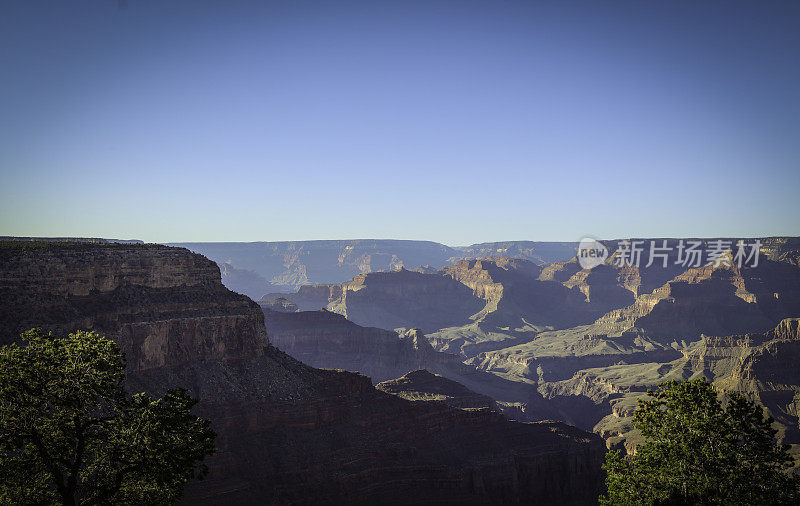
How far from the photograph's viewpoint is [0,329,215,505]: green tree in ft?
84.8

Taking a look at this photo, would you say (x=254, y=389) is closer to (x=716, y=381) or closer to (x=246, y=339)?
(x=246, y=339)

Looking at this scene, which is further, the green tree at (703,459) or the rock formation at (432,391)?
the rock formation at (432,391)

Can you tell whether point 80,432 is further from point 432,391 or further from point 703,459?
point 432,391

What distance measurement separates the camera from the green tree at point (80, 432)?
84.8 feet

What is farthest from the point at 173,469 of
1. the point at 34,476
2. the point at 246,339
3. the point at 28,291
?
the point at 246,339

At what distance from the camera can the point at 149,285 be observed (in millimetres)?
79812

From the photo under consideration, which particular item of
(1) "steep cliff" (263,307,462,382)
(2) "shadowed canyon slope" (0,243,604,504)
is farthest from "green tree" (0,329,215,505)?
(1) "steep cliff" (263,307,462,382)

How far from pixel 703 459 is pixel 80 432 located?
29.9 m

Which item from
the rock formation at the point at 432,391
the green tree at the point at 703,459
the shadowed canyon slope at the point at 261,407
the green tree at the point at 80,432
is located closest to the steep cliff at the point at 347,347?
the rock formation at the point at 432,391

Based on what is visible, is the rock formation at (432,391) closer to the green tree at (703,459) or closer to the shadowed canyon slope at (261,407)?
the shadowed canyon slope at (261,407)

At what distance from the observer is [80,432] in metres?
26.6

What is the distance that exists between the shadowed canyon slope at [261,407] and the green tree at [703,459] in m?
44.9

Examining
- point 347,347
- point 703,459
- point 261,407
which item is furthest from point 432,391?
point 703,459

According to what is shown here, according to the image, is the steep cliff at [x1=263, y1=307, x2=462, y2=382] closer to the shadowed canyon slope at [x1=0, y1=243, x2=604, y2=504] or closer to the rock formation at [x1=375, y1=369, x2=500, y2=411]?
the rock formation at [x1=375, y1=369, x2=500, y2=411]
